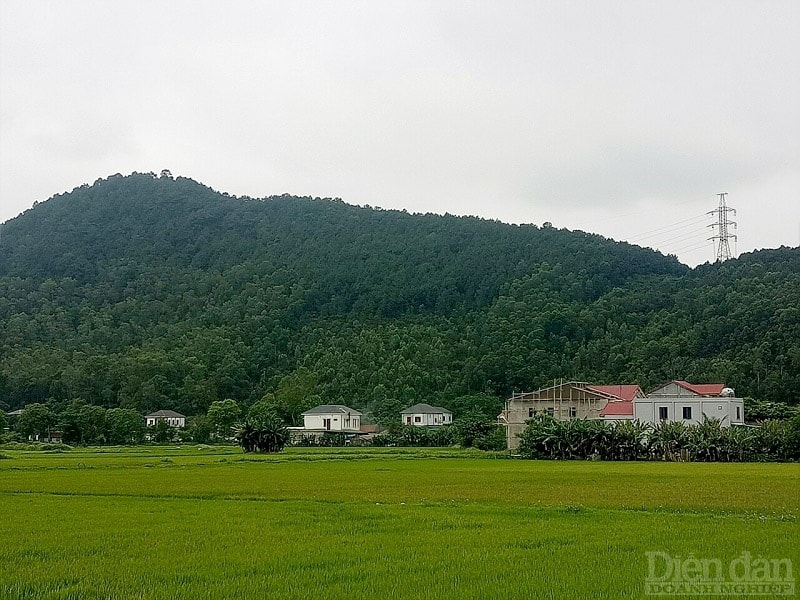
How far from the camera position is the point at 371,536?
1495cm

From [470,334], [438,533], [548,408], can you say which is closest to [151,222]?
[470,334]

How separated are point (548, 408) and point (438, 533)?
2024 inches

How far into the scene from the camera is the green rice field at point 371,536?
35.5ft

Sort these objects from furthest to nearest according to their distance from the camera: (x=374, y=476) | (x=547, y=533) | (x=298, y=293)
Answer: (x=298, y=293), (x=374, y=476), (x=547, y=533)

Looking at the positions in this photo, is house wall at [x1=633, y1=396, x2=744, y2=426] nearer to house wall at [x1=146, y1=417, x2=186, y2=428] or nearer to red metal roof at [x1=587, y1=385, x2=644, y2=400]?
red metal roof at [x1=587, y1=385, x2=644, y2=400]

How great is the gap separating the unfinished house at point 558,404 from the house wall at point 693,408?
5.09 metres

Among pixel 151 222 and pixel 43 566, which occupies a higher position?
pixel 151 222

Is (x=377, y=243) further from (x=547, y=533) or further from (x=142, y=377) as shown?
(x=547, y=533)

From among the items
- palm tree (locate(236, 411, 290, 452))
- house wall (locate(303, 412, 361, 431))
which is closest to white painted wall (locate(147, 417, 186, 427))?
house wall (locate(303, 412, 361, 431))

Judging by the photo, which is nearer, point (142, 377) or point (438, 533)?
point (438, 533)

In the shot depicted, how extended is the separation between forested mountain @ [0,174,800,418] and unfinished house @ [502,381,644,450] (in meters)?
17.6

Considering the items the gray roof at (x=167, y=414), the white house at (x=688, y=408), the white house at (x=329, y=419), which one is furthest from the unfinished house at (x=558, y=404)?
the gray roof at (x=167, y=414)

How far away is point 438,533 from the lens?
15.2 metres

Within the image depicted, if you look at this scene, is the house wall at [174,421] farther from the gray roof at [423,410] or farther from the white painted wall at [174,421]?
the gray roof at [423,410]
